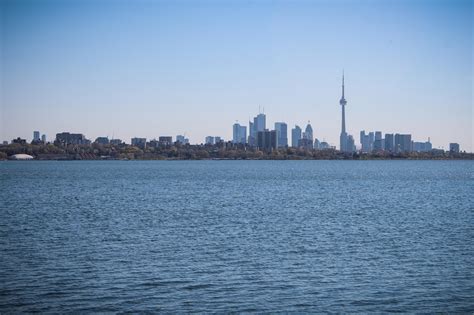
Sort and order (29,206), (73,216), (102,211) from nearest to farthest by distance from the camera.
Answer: (73,216) < (102,211) < (29,206)

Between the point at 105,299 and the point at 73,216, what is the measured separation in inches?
1073

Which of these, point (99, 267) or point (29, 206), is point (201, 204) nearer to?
point (29, 206)

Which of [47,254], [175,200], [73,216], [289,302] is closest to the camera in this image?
[289,302]

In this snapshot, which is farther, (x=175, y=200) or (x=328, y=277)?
(x=175, y=200)

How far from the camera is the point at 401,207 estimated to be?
193 ft

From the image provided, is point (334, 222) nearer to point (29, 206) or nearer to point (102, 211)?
point (102, 211)

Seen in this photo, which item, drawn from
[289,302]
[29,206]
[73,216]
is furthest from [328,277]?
[29,206]

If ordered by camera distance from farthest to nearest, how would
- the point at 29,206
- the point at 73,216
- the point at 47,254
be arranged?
the point at 29,206, the point at 73,216, the point at 47,254

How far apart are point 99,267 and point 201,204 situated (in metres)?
32.2

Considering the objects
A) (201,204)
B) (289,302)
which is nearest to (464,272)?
(289,302)

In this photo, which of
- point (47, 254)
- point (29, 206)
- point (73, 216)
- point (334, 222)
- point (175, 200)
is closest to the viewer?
point (47, 254)

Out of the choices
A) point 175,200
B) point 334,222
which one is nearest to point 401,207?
point 334,222

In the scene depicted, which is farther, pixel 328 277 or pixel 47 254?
pixel 47 254

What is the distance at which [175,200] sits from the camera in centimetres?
6519
